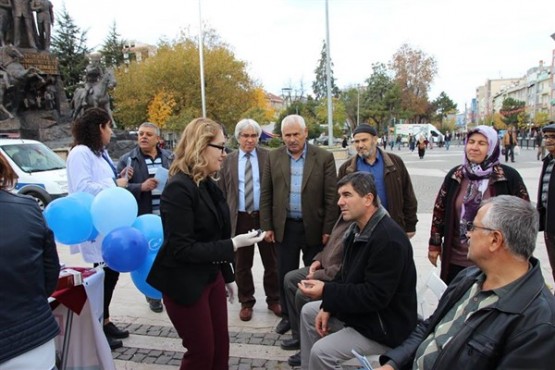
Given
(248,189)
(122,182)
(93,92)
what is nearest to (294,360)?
(248,189)

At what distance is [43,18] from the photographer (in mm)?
17406

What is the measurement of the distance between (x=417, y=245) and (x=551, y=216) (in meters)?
2.93

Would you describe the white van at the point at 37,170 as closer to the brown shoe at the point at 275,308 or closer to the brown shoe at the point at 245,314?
the brown shoe at the point at 245,314

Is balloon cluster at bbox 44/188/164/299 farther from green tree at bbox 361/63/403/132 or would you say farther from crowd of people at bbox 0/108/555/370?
green tree at bbox 361/63/403/132

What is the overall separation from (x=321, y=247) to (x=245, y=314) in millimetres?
1094

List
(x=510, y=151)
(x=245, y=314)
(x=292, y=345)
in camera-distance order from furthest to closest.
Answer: (x=510, y=151) → (x=245, y=314) → (x=292, y=345)

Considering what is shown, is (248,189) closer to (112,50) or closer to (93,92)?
(93,92)

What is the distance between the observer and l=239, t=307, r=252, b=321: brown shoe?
4.32 m

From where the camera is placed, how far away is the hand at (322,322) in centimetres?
268

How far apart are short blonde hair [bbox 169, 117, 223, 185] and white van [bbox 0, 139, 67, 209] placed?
7814mm

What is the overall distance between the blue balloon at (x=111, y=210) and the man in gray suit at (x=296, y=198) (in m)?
1.37

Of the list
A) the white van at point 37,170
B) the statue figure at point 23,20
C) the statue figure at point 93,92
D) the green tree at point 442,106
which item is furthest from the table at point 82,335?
the green tree at point 442,106

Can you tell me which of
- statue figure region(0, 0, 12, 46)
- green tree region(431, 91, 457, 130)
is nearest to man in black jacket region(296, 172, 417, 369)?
statue figure region(0, 0, 12, 46)

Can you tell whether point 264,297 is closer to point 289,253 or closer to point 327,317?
point 289,253
